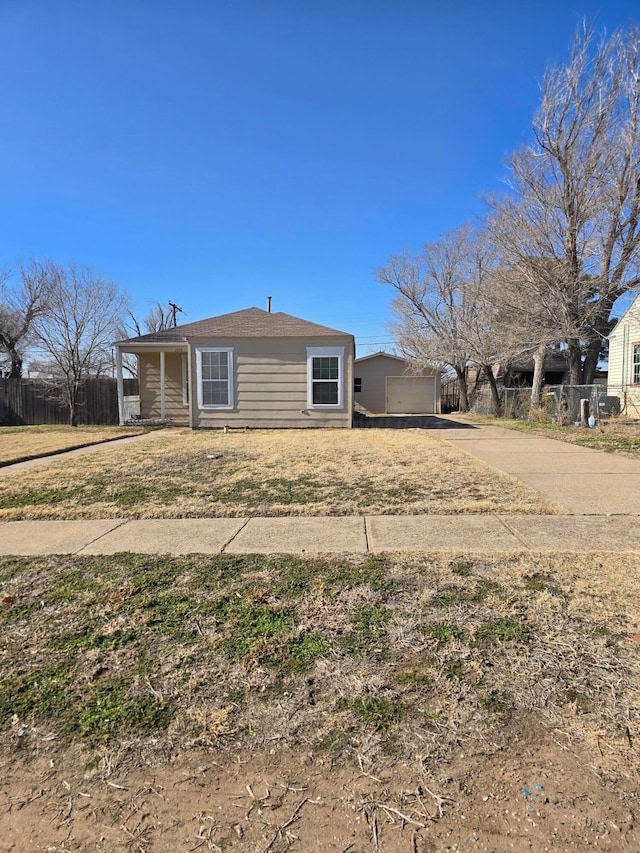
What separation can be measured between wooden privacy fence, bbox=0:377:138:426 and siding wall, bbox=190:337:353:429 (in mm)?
6477

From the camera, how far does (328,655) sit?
7.80ft

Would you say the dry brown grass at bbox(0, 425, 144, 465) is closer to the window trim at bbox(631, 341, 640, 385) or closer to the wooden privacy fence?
the wooden privacy fence

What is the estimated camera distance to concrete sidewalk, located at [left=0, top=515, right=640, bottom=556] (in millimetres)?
3895

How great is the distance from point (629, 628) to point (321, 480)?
14.6 feet

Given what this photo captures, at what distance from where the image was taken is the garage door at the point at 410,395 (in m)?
28.1

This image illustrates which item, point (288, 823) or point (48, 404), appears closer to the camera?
point (288, 823)

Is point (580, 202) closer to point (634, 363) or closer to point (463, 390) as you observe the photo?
point (634, 363)

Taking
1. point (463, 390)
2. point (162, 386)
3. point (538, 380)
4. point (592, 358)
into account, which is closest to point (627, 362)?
point (592, 358)

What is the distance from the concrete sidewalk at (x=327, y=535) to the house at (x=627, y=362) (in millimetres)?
14399

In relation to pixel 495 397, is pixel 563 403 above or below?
below

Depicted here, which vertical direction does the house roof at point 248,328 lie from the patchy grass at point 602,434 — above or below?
above

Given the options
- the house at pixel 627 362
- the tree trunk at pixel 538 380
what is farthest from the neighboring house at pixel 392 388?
the house at pixel 627 362

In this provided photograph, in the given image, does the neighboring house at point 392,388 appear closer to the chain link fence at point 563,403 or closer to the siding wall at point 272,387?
the chain link fence at point 563,403

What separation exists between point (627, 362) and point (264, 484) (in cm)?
1718
